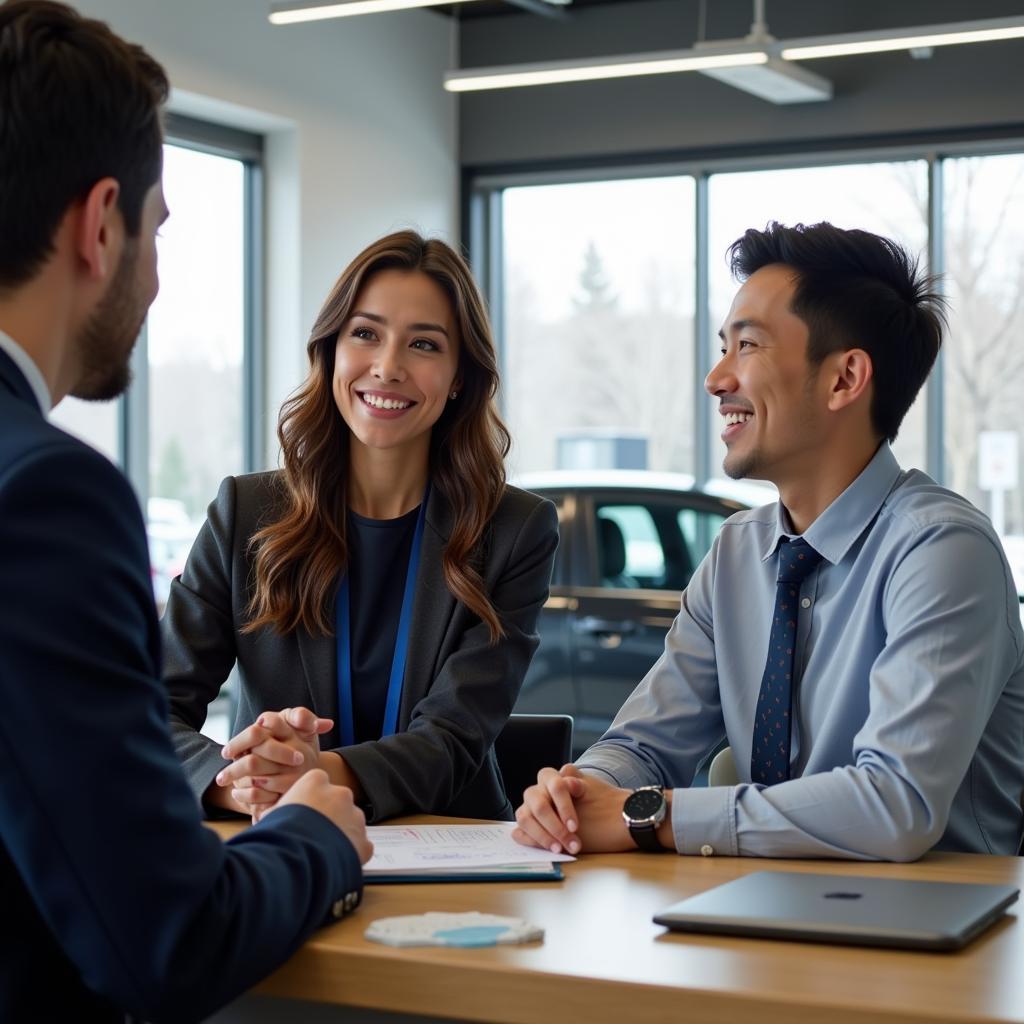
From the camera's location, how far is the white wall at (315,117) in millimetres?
6559

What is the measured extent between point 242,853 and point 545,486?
482cm

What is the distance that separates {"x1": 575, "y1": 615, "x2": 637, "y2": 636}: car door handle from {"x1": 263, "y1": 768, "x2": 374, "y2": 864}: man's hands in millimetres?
4302

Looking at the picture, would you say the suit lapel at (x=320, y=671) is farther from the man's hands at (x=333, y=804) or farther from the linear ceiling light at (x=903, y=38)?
the linear ceiling light at (x=903, y=38)

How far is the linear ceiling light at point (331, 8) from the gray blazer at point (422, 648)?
10.7 ft

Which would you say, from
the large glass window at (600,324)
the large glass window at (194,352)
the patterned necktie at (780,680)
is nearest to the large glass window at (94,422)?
the large glass window at (194,352)

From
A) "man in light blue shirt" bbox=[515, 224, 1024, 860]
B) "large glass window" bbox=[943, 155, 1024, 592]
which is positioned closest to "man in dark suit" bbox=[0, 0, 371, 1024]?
"man in light blue shirt" bbox=[515, 224, 1024, 860]

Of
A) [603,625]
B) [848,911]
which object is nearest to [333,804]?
[848,911]

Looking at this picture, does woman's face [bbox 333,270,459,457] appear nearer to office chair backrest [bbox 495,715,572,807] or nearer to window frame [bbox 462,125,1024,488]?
office chair backrest [bbox 495,715,572,807]

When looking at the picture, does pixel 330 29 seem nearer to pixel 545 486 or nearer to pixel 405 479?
pixel 545 486

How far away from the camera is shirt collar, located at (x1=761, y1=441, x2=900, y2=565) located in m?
2.29

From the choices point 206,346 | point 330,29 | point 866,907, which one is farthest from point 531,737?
point 330,29

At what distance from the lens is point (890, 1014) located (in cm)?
130

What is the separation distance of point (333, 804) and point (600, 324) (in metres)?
6.92

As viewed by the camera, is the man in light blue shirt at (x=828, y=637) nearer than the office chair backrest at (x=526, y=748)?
Yes
